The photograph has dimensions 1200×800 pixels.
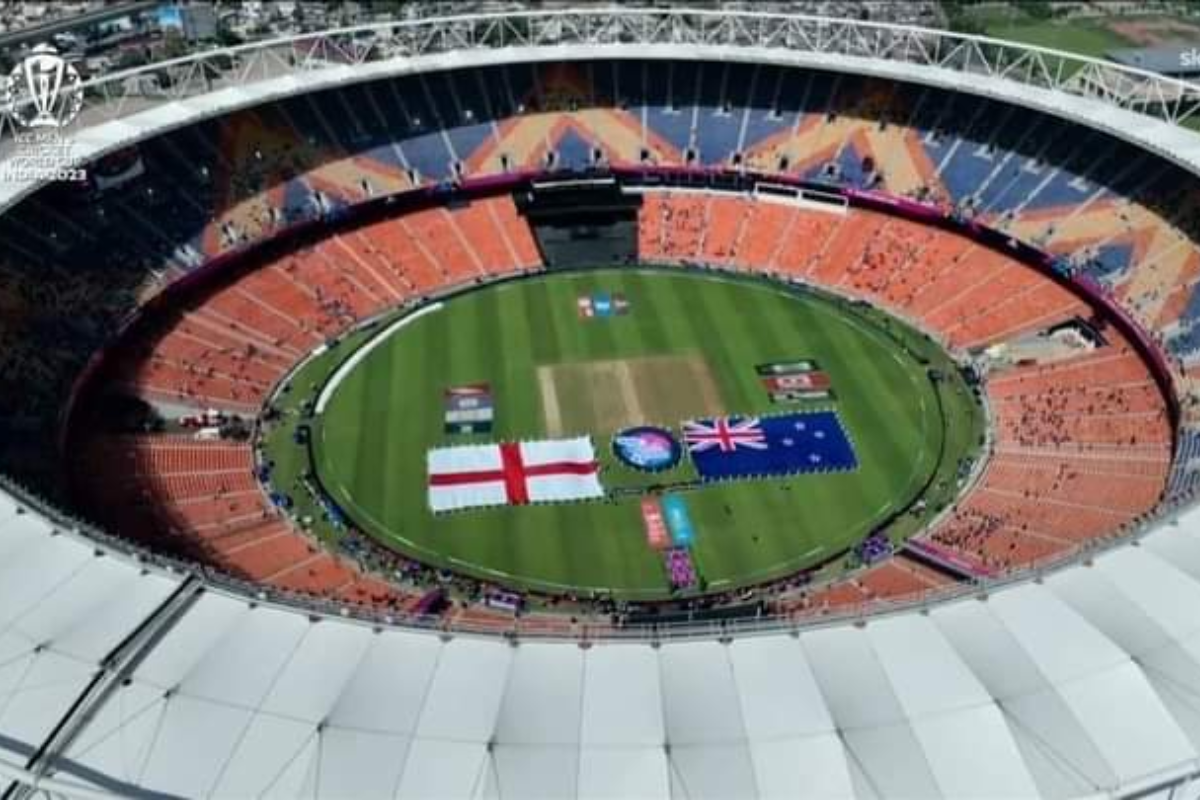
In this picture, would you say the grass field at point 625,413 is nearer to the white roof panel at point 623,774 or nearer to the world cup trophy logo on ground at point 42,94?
the world cup trophy logo on ground at point 42,94

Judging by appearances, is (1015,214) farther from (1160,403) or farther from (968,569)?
(968,569)

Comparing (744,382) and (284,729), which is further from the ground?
(744,382)

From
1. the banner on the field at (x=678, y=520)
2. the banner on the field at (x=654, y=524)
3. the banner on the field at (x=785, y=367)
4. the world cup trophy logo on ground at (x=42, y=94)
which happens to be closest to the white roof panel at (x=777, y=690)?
the banner on the field at (x=654, y=524)

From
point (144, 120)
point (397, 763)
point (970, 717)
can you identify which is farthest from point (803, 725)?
point (144, 120)

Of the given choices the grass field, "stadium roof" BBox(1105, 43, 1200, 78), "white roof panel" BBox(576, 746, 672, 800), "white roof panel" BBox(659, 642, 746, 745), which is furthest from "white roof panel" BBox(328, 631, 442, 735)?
"stadium roof" BBox(1105, 43, 1200, 78)

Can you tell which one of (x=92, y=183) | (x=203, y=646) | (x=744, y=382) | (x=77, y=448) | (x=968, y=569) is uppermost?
(x=92, y=183)

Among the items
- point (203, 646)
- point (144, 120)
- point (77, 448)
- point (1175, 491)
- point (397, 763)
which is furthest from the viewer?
point (144, 120)

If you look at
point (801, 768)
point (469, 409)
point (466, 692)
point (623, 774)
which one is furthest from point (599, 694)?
point (469, 409)
